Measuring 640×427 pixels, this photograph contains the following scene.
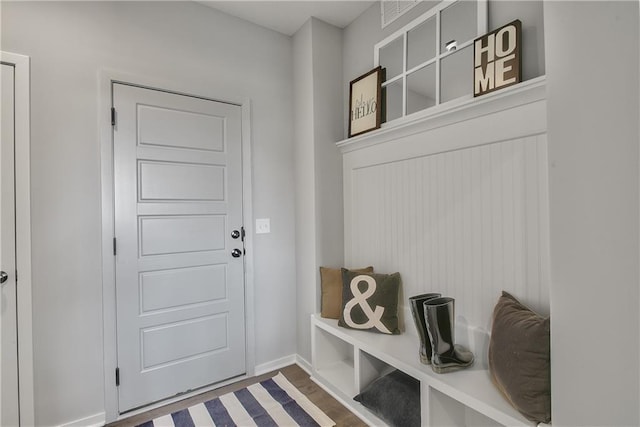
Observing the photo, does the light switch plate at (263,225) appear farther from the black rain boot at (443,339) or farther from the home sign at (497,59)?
the home sign at (497,59)

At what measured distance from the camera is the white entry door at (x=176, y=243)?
1885 mm

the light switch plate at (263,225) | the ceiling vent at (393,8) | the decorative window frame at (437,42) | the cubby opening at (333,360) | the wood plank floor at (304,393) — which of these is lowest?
the wood plank floor at (304,393)

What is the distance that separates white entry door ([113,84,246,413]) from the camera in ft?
6.18

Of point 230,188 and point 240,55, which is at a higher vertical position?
point 240,55

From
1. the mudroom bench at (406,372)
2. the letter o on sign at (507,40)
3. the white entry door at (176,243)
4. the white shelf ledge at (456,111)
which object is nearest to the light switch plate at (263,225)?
the white entry door at (176,243)

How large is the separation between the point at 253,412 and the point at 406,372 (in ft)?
3.27

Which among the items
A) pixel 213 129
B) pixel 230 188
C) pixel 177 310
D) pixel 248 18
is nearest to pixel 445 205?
pixel 230 188

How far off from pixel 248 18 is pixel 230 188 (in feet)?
4.22

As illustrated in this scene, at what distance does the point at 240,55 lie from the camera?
230 cm

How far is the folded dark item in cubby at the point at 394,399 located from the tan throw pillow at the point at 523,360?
49 cm

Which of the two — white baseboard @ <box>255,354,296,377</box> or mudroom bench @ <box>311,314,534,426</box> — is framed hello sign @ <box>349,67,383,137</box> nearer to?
mudroom bench @ <box>311,314,534,426</box>

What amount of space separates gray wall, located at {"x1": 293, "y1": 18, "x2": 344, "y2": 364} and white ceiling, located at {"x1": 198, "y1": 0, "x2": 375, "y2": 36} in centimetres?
7

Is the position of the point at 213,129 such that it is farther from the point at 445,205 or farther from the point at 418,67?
the point at 445,205

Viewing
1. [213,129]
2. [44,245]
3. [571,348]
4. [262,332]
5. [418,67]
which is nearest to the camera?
[571,348]
